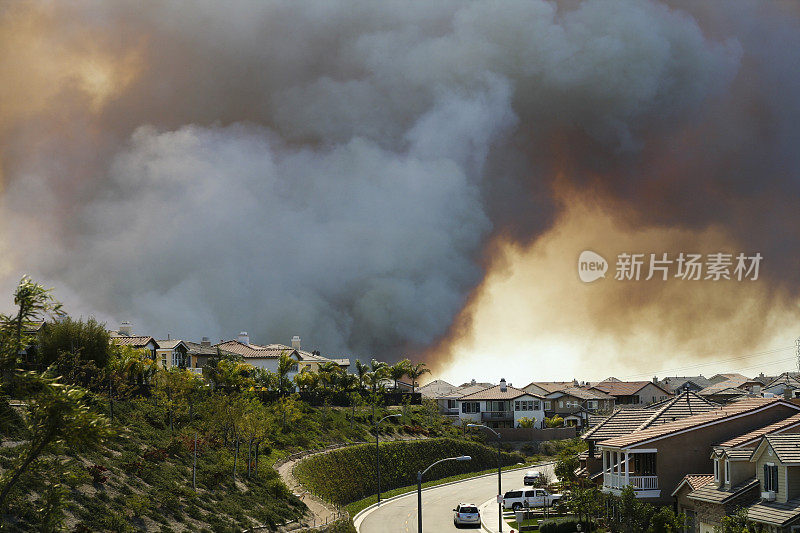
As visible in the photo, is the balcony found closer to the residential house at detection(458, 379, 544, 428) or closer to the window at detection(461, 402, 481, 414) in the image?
the residential house at detection(458, 379, 544, 428)

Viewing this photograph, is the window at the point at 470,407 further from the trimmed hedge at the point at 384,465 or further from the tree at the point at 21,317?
the tree at the point at 21,317

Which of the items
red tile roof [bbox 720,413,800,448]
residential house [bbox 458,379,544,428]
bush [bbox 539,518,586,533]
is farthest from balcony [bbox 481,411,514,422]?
red tile roof [bbox 720,413,800,448]

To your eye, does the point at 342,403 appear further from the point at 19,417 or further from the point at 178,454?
the point at 19,417

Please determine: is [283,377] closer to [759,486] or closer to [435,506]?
[435,506]

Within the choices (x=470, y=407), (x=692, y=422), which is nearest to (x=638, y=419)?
(x=692, y=422)

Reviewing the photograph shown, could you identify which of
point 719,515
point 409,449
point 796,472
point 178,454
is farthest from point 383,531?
point 409,449
